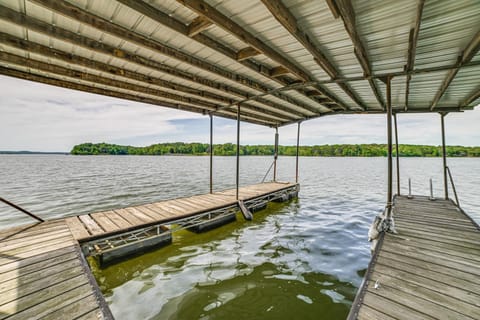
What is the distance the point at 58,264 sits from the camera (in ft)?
10.1

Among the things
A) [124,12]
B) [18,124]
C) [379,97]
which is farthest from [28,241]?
[18,124]

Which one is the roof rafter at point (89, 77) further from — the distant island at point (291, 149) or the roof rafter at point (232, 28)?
the distant island at point (291, 149)

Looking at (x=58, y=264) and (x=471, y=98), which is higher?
(x=471, y=98)

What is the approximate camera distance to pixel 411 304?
222 cm

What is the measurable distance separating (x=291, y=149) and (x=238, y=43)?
7833cm

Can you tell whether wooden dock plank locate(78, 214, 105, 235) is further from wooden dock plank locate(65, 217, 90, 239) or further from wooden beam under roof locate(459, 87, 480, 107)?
wooden beam under roof locate(459, 87, 480, 107)

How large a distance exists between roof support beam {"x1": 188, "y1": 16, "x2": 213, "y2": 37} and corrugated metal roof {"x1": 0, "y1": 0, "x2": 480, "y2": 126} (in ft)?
0.06

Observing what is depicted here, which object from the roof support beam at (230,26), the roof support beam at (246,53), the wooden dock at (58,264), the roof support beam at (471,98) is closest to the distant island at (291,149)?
the wooden dock at (58,264)

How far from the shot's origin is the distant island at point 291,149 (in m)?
67.4

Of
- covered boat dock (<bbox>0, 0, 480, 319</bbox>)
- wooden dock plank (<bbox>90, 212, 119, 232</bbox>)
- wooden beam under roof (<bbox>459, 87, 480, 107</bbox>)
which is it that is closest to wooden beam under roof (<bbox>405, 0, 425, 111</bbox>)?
covered boat dock (<bbox>0, 0, 480, 319</bbox>)

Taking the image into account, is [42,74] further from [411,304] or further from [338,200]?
[338,200]

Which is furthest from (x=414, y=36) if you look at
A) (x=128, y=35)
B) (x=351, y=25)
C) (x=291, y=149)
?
(x=291, y=149)

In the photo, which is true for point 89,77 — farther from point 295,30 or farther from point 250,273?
point 250,273

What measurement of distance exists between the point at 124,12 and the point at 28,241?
4399mm
